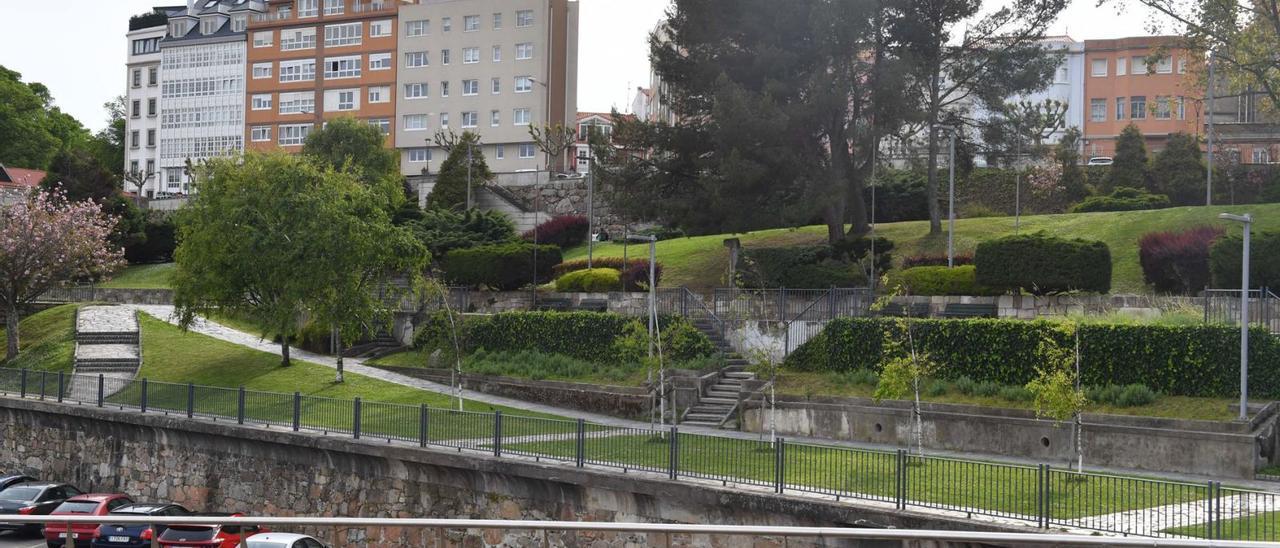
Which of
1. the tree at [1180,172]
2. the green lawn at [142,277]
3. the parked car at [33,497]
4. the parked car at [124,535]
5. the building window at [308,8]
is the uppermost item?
the building window at [308,8]

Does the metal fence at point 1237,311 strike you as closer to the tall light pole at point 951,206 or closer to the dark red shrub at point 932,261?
the tall light pole at point 951,206

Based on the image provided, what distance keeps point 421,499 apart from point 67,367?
20.8 meters

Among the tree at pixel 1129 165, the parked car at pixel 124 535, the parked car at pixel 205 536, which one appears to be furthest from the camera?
the tree at pixel 1129 165

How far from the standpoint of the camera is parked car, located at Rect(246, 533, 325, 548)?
9.38m

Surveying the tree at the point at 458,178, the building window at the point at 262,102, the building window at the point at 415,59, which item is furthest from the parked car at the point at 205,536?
the building window at the point at 262,102

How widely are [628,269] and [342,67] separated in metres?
46.9

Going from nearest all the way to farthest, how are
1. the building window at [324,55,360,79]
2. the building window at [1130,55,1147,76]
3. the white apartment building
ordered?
the building window at [324,55,360,79]
the building window at [1130,55,1147,76]
the white apartment building

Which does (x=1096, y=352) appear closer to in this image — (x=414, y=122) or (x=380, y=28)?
(x=414, y=122)

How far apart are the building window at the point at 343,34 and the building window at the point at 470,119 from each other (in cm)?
1002

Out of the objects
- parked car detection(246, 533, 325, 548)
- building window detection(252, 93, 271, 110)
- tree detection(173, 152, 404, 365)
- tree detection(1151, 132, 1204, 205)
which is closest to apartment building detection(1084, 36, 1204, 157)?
tree detection(1151, 132, 1204, 205)

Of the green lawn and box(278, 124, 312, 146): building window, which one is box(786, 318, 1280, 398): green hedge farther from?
box(278, 124, 312, 146): building window

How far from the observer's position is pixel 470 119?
245 feet

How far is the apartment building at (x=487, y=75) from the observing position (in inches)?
2857

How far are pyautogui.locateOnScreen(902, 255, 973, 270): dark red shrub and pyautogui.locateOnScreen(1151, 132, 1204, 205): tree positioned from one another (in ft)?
54.4
